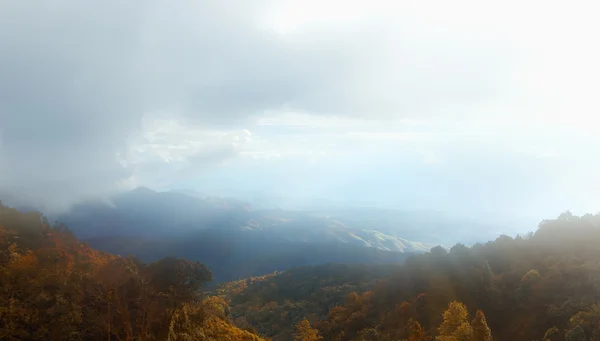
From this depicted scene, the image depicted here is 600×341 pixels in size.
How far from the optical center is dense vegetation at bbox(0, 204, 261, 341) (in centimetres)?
2712

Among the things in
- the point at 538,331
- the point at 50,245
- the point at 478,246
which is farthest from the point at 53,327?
the point at 478,246

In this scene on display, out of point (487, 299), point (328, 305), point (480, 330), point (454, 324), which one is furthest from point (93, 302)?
point (328, 305)

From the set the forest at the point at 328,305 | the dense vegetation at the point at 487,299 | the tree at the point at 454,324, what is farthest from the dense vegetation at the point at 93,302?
the dense vegetation at the point at 487,299

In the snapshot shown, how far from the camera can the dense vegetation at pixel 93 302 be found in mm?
27120

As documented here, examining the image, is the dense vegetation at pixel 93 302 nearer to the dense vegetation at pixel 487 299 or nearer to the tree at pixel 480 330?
the tree at pixel 480 330

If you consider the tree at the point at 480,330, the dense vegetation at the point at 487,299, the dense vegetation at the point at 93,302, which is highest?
the dense vegetation at the point at 93,302

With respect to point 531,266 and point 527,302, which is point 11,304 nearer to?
point 527,302

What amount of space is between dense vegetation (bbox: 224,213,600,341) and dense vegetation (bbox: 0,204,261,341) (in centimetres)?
2554

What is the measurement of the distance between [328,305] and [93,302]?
77.6 m

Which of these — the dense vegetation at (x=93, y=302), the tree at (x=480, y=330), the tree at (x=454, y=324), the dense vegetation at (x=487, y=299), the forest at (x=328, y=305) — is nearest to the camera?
Answer: the dense vegetation at (x=93, y=302)

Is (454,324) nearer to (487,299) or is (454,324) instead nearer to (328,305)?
(487,299)

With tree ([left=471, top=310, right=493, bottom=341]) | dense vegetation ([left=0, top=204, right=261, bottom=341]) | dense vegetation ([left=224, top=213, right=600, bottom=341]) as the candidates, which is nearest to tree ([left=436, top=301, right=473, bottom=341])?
dense vegetation ([left=224, top=213, right=600, bottom=341])

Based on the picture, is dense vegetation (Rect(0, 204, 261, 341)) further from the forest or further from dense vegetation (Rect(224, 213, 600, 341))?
dense vegetation (Rect(224, 213, 600, 341))

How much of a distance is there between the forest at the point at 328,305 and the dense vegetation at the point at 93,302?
0.31ft
